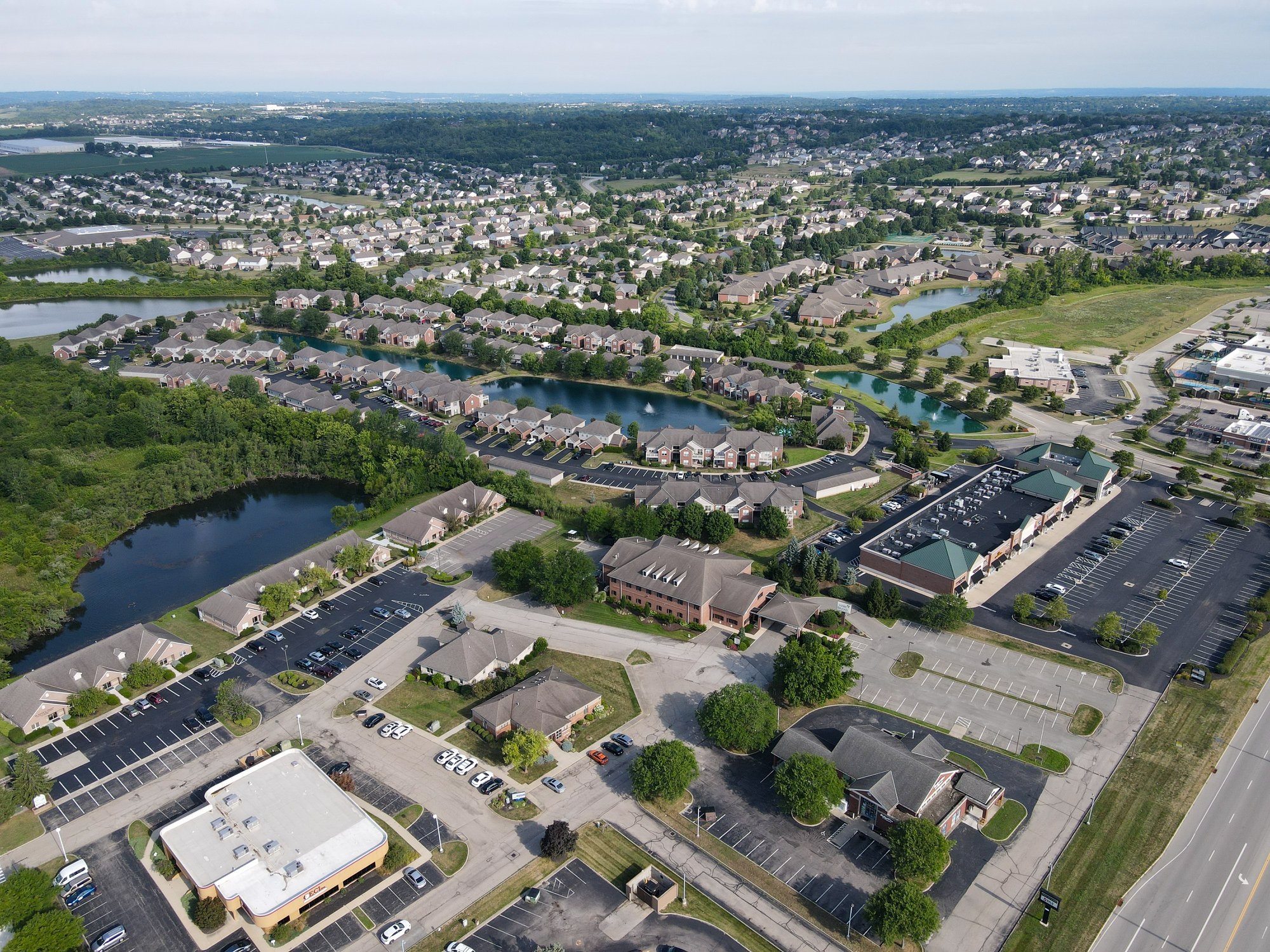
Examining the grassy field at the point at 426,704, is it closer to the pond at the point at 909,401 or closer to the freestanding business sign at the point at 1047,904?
the freestanding business sign at the point at 1047,904

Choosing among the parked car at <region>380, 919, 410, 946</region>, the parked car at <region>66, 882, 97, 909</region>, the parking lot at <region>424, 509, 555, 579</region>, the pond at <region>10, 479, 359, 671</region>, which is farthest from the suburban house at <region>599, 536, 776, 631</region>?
the parked car at <region>66, 882, 97, 909</region>

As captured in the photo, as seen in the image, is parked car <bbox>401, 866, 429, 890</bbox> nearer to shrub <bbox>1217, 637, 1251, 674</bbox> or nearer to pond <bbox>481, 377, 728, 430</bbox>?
shrub <bbox>1217, 637, 1251, 674</bbox>

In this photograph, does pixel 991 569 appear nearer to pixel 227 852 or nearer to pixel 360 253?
pixel 227 852

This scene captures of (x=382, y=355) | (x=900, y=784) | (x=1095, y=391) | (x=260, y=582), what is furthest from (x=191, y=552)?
(x=1095, y=391)

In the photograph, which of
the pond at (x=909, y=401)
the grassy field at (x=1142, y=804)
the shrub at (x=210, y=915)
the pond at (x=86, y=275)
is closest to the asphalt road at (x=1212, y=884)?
the grassy field at (x=1142, y=804)

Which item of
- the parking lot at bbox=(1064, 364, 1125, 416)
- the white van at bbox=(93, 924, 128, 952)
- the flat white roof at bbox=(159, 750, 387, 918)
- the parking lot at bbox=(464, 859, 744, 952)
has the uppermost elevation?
the parking lot at bbox=(1064, 364, 1125, 416)

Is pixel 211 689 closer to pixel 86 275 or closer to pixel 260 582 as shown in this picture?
pixel 260 582

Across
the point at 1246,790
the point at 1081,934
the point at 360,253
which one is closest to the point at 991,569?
the point at 1246,790
